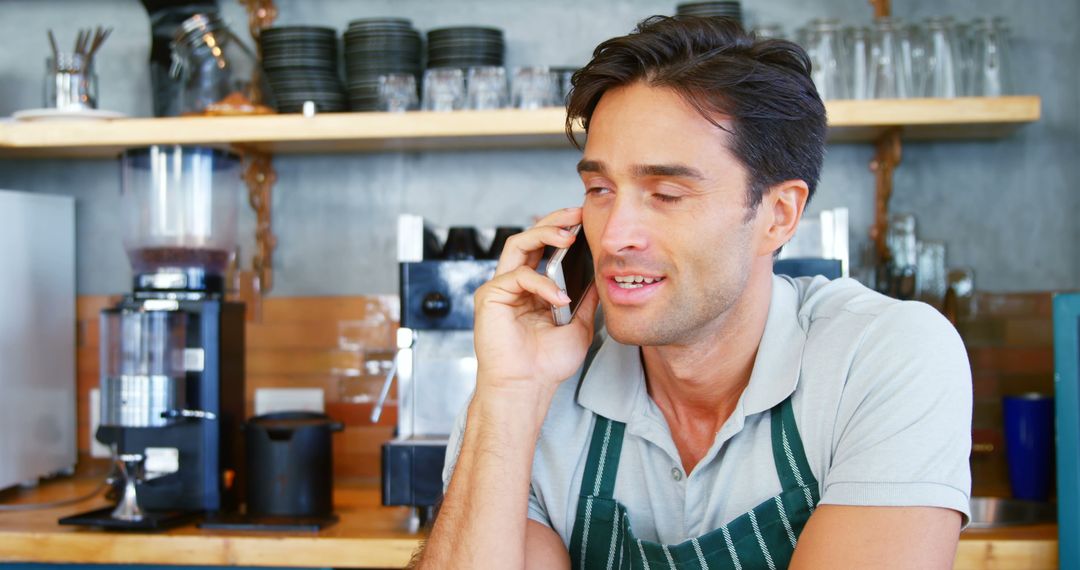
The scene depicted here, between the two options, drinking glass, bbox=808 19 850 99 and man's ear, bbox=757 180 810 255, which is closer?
man's ear, bbox=757 180 810 255

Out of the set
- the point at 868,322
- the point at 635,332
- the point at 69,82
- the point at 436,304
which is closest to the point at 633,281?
the point at 635,332

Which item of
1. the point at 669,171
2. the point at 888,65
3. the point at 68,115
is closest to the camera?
the point at 669,171

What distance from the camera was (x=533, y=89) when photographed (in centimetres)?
233

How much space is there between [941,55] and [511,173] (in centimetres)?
98

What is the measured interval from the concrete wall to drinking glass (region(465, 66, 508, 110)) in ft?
1.10

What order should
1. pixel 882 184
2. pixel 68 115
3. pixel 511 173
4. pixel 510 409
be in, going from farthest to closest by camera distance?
pixel 511 173
pixel 882 184
pixel 68 115
pixel 510 409

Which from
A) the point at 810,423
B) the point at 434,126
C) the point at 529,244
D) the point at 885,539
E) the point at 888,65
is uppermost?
the point at 888,65

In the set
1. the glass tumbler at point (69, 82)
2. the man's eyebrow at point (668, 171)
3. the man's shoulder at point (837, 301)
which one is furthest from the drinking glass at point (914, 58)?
the glass tumbler at point (69, 82)

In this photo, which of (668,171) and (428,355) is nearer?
(668,171)

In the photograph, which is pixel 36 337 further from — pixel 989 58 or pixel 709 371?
pixel 989 58

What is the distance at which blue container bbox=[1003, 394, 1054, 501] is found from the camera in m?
2.33

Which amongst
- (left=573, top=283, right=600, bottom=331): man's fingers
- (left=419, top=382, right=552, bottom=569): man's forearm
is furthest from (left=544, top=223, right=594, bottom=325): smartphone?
(left=419, top=382, right=552, bottom=569): man's forearm

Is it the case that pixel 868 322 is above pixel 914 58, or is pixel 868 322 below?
below

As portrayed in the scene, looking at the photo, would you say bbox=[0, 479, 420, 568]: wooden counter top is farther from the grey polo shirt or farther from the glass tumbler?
the glass tumbler
